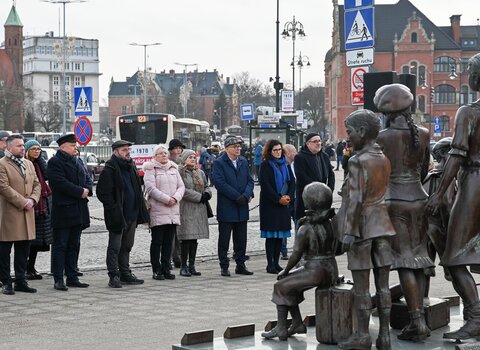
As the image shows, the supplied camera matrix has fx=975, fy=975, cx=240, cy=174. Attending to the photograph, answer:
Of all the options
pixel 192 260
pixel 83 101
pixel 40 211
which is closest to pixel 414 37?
pixel 83 101

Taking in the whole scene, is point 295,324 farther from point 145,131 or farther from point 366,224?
point 145,131

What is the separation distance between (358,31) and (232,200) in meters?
3.83

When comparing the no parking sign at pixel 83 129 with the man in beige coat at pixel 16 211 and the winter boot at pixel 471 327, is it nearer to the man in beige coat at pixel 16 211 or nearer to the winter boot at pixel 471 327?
the man in beige coat at pixel 16 211

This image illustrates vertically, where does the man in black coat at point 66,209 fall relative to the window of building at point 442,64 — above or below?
below

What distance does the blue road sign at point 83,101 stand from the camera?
2677 centimetres

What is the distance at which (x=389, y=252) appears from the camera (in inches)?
284

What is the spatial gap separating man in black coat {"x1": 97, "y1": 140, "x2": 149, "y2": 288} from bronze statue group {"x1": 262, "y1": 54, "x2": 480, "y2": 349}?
17.8 feet

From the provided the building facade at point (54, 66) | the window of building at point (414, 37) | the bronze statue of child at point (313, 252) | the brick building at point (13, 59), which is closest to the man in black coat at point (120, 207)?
the bronze statue of child at point (313, 252)

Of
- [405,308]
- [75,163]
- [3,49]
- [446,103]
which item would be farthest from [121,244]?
[3,49]

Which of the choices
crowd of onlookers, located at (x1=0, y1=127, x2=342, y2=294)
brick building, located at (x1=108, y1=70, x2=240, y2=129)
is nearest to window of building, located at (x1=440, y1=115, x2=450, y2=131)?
brick building, located at (x1=108, y1=70, x2=240, y2=129)

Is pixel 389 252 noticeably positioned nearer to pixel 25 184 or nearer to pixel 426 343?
pixel 426 343

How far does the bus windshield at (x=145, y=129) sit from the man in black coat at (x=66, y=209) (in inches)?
1171

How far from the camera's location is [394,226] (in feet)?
24.6

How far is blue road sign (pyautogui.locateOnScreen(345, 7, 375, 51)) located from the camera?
51.5 ft
